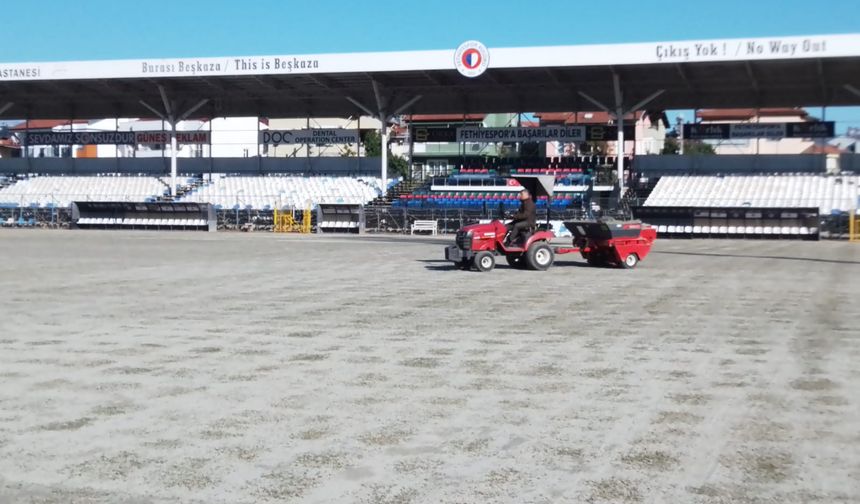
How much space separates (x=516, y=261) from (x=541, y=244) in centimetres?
87

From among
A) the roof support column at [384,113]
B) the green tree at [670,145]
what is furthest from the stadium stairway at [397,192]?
the green tree at [670,145]

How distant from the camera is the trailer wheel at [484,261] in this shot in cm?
1952

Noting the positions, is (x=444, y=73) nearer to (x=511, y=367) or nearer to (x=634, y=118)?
(x=634, y=118)

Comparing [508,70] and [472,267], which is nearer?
[472,267]

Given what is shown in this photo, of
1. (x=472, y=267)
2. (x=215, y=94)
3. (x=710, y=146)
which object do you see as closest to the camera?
(x=472, y=267)

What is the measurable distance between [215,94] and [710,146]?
4762 cm

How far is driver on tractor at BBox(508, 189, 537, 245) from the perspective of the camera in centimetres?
1938

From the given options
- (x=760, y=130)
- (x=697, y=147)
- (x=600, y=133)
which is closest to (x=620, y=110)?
(x=600, y=133)

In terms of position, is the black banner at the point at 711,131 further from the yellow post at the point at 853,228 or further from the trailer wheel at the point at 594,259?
the trailer wheel at the point at 594,259

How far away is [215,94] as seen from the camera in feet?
165

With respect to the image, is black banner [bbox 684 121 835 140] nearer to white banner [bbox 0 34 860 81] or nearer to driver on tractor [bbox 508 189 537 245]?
white banner [bbox 0 34 860 81]

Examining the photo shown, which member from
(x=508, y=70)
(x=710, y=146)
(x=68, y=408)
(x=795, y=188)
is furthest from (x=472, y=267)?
(x=710, y=146)

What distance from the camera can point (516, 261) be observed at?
20516 millimetres

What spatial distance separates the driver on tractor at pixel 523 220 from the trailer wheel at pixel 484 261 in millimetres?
532
